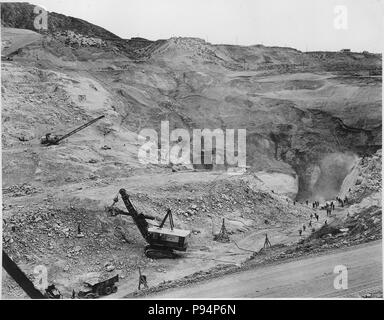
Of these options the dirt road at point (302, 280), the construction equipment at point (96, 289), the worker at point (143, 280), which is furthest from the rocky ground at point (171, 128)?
the dirt road at point (302, 280)

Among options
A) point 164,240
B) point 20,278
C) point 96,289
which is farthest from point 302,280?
point 20,278

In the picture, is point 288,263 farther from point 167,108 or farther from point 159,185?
point 167,108

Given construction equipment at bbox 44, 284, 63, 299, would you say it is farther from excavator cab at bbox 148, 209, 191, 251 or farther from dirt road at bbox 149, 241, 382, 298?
excavator cab at bbox 148, 209, 191, 251

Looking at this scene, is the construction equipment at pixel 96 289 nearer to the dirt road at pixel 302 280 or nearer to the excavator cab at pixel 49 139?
the dirt road at pixel 302 280

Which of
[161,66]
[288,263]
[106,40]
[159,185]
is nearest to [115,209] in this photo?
[159,185]
